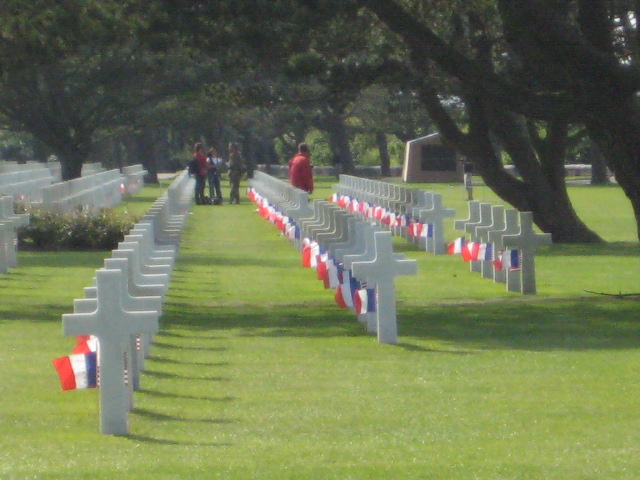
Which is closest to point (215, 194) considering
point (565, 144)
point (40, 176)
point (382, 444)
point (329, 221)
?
point (40, 176)

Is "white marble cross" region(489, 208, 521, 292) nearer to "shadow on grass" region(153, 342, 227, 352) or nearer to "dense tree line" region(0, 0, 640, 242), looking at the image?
"dense tree line" region(0, 0, 640, 242)

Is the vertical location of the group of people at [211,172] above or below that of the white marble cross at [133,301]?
above

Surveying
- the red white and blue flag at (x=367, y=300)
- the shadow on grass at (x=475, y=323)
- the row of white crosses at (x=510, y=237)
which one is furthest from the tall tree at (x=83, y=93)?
the red white and blue flag at (x=367, y=300)

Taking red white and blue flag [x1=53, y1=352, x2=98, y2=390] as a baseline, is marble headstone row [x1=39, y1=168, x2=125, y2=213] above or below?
above

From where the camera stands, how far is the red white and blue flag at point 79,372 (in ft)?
25.7

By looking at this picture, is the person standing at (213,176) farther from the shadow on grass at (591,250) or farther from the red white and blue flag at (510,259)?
the red white and blue flag at (510,259)

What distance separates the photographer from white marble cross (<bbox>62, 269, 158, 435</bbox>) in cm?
741

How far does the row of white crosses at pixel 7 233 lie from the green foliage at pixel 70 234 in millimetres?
4444

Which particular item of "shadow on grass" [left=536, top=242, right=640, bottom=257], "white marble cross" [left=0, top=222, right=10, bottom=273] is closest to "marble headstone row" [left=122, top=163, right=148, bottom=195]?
"shadow on grass" [left=536, top=242, right=640, bottom=257]

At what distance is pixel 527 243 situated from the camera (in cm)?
1519

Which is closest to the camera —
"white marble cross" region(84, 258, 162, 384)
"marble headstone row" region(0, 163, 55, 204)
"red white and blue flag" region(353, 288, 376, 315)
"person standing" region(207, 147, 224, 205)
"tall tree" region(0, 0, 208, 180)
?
"white marble cross" region(84, 258, 162, 384)

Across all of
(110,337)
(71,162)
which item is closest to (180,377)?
(110,337)

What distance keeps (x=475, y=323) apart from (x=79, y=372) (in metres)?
5.85

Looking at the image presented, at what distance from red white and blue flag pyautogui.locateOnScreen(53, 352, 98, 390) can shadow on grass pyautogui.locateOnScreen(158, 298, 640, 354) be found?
12.6ft
